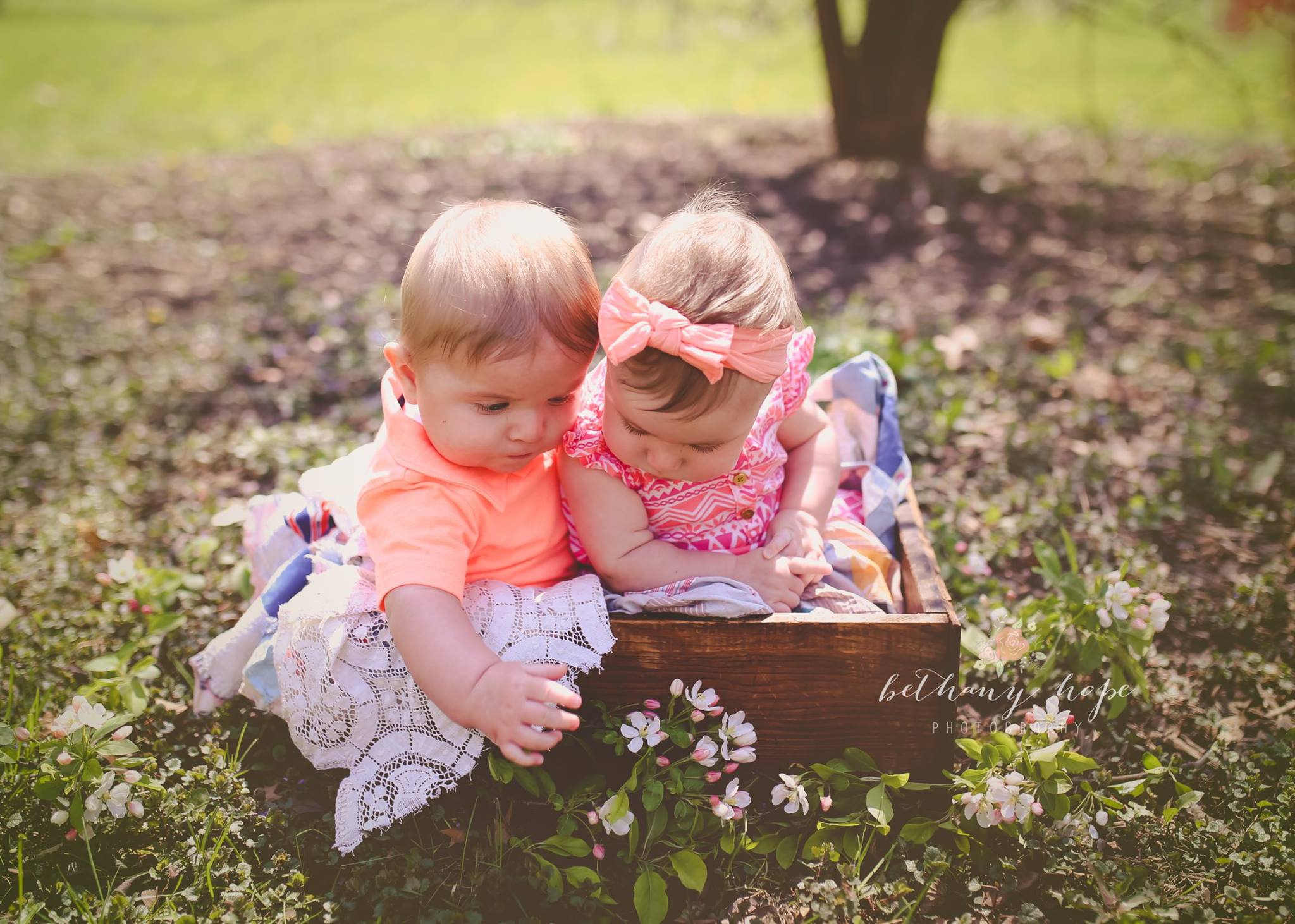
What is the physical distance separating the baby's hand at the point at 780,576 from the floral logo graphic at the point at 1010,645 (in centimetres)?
Result: 49

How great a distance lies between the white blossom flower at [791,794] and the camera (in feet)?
6.47

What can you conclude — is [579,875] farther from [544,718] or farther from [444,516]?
[444,516]

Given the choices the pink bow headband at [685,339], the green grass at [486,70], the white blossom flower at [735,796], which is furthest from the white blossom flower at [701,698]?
the green grass at [486,70]

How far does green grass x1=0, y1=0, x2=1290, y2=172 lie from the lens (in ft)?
27.3

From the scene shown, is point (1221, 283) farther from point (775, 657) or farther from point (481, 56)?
point (481, 56)

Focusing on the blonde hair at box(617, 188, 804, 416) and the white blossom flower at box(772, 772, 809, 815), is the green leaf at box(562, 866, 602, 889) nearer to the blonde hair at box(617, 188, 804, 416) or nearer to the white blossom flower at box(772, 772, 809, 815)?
the white blossom flower at box(772, 772, 809, 815)

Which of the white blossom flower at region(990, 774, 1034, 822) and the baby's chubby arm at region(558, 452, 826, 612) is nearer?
the white blossom flower at region(990, 774, 1034, 822)

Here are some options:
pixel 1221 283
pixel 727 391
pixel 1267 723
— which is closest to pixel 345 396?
pixel 727 391

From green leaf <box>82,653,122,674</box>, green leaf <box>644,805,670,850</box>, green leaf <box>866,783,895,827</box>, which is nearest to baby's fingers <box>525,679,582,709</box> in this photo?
green leaf <box>644,805,670,850</box>

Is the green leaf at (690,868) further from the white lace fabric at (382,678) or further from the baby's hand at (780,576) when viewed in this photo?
the baby's hand at (780,576)

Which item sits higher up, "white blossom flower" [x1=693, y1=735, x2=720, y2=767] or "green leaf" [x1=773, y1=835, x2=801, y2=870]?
"white blossom flower" [x1=693, y1=735, x2=720, y2=767]

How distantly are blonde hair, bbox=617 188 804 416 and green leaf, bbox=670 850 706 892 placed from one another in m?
0.92

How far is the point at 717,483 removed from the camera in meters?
2.23

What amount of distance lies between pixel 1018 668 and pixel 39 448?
11.7 feet
